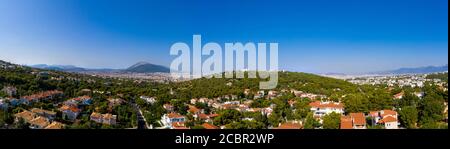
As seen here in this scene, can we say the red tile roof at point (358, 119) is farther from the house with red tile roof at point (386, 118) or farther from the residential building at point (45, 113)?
the residential building at point (45, 113)

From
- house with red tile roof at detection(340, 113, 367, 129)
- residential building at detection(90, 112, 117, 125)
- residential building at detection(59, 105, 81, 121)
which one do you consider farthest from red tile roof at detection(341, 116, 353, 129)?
residential building at detection(59, 105, 81, 121)

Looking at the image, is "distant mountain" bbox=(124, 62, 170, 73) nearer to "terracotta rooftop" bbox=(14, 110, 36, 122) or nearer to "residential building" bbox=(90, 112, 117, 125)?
"terracotta rooftop" bbox=(14, 110, 36, 122)

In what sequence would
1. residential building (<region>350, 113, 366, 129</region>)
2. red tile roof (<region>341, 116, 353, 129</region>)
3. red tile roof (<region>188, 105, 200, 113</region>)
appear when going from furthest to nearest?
1. red tile roof (<region>188, 105, 200, 113</region>)
2. residential building (<region>350, 113, 366, 129</region>)
3. red tile roof (<region>341, 116, 353, 129</region>)

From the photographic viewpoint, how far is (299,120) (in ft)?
39.9

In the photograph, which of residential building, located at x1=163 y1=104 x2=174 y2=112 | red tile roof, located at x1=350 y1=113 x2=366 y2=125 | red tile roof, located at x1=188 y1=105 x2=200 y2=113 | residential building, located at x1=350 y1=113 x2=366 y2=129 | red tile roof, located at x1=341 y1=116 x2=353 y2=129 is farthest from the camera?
residential building, located at x1=163 y1=104 x2=174 y2=112

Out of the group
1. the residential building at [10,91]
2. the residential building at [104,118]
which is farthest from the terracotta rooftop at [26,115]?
the residential building at [10,91]

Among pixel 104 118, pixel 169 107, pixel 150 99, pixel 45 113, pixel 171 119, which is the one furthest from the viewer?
pixel 150 99

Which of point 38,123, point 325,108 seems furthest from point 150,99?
point 325,108

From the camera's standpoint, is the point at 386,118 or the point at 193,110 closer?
the point at 386,118

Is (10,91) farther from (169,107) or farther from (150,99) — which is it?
(169,107)
